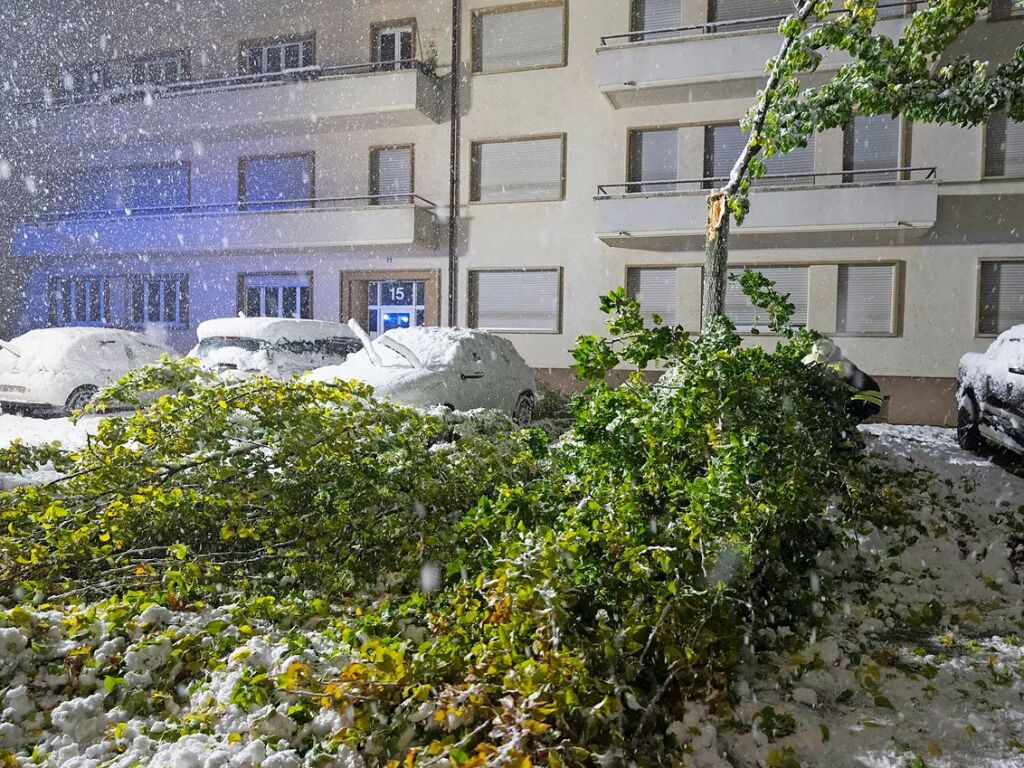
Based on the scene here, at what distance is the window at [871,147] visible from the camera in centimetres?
1531

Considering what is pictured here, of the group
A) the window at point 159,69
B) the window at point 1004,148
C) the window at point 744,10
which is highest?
the window at point 159,69

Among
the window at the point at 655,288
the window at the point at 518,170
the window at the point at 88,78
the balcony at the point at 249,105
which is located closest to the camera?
the window at the point at 655,288

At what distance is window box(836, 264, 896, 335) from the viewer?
607 inches

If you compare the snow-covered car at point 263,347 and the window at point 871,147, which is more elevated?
the window at point 871,147

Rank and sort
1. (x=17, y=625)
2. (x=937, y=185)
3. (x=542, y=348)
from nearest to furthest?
(x=17, y=625) → (x=937, y=185) → (x=542, y=348)

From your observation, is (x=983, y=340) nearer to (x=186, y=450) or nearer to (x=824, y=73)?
(x=824, y=73)

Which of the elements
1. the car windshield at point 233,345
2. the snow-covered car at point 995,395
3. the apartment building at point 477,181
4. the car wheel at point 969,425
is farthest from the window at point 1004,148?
the car windshield at point 233,345

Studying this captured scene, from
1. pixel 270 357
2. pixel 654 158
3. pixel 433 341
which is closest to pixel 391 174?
pixel 654 158

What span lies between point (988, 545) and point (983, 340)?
11152mm

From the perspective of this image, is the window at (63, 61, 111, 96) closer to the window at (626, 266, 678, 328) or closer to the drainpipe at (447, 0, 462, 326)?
the drainpipe at (447, 0, 462, 326)

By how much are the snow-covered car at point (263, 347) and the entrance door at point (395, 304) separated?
A: 22.2 ft

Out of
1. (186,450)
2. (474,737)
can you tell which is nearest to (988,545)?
(474,737)

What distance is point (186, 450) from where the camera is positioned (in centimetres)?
480

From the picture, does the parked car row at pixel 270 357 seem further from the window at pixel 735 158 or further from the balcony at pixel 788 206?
the window at pixel 735 158
